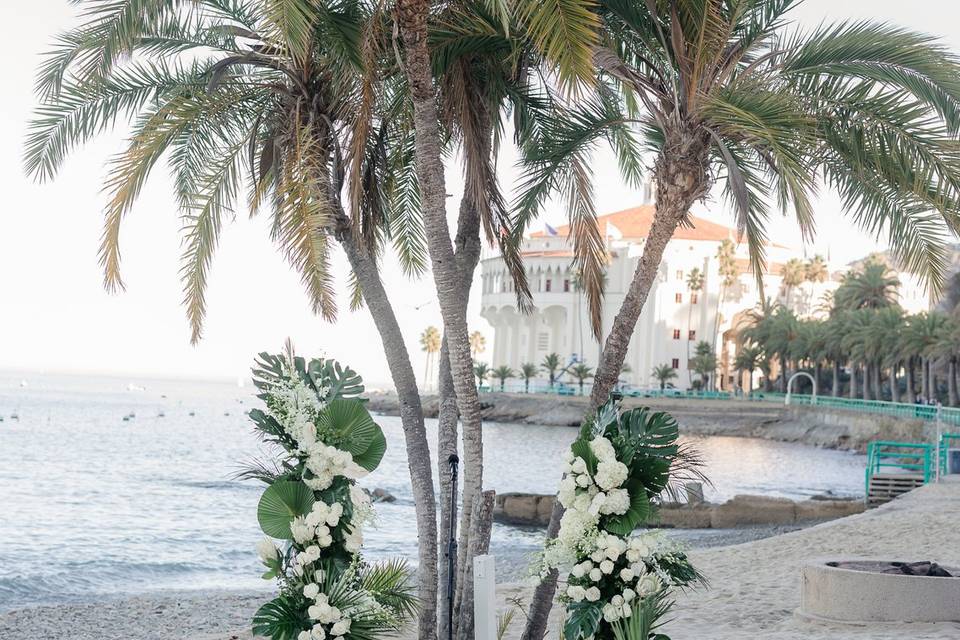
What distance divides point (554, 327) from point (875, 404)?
35294 mm

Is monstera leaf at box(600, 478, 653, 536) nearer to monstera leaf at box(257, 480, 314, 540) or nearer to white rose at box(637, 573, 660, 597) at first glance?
white rose at box(637, 573, 660, 597)

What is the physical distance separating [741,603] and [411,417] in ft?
13.6

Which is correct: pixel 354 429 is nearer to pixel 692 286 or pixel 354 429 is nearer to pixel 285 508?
pixel 285 508

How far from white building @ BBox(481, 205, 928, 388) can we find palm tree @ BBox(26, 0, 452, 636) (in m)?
72.1

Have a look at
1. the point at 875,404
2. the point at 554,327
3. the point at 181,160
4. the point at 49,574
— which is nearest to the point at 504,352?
the point at 554,327

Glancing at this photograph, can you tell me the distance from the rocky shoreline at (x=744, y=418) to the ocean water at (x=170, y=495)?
6.72ft

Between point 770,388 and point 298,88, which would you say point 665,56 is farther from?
point 770,388

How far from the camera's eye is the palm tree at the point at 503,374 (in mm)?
88375

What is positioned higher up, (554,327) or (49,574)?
(554,327)

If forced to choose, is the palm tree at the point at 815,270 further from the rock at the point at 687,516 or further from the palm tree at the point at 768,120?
the palm tree at the point at 768,120

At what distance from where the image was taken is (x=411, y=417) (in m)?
7.68

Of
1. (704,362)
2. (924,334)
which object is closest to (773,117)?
(924,334)

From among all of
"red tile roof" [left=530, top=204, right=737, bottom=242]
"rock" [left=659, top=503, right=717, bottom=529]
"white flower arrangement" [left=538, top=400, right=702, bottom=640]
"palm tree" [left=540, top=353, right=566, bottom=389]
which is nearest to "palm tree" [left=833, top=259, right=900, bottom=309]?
"red tile roof" [left=530, top=204, right=737, bottom=242]

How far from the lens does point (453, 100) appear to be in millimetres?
7621
